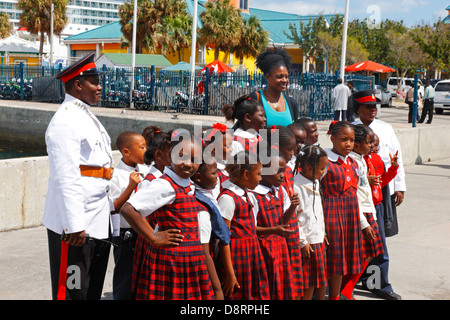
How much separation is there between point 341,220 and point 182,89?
17.4 meters

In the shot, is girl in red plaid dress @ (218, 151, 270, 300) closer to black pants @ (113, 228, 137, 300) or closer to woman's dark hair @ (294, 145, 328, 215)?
woman's dark hair @ (294, 145, 328, 215)

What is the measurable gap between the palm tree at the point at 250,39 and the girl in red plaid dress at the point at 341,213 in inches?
1562

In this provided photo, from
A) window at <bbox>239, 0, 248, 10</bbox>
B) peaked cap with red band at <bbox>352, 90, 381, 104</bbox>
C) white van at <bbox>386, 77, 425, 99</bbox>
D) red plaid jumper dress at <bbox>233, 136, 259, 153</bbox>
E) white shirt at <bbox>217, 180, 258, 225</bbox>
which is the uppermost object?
window at <bbox>239, 0, 248, 10</bbox>

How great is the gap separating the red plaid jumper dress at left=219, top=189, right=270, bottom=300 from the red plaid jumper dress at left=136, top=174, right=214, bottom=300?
1.13 feet

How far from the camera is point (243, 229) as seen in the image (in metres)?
3.58

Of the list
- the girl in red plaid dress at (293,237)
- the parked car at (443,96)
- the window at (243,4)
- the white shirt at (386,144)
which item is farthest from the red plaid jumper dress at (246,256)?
the window at (243,4)

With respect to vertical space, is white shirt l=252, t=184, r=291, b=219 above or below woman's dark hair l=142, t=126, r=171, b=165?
below

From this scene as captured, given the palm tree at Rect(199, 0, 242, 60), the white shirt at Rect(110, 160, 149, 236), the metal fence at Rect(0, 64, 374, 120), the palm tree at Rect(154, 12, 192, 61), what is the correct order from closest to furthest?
1. the white shirt at Rect(110, 160, 149, 236)
2. the metal fence at Rect(0, 64, 374, 120)
3. the palm tree at Rect(199, 0, 242, 60)
4. the palm tree at Rect(154, 12, 192, 61)

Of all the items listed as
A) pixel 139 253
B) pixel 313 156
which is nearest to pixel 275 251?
pixel 313 156

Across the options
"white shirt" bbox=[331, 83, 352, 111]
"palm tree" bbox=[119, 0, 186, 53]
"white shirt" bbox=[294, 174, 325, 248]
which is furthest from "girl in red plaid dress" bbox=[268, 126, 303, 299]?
"palm tree" bbox=[119, 0, 186, 53]

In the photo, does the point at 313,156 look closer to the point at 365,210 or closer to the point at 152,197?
the point at 365,210

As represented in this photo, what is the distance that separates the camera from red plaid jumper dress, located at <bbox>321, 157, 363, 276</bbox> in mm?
4461

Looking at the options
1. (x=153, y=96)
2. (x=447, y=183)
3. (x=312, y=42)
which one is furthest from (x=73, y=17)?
(x=447, y=183)

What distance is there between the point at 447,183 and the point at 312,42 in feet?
135
